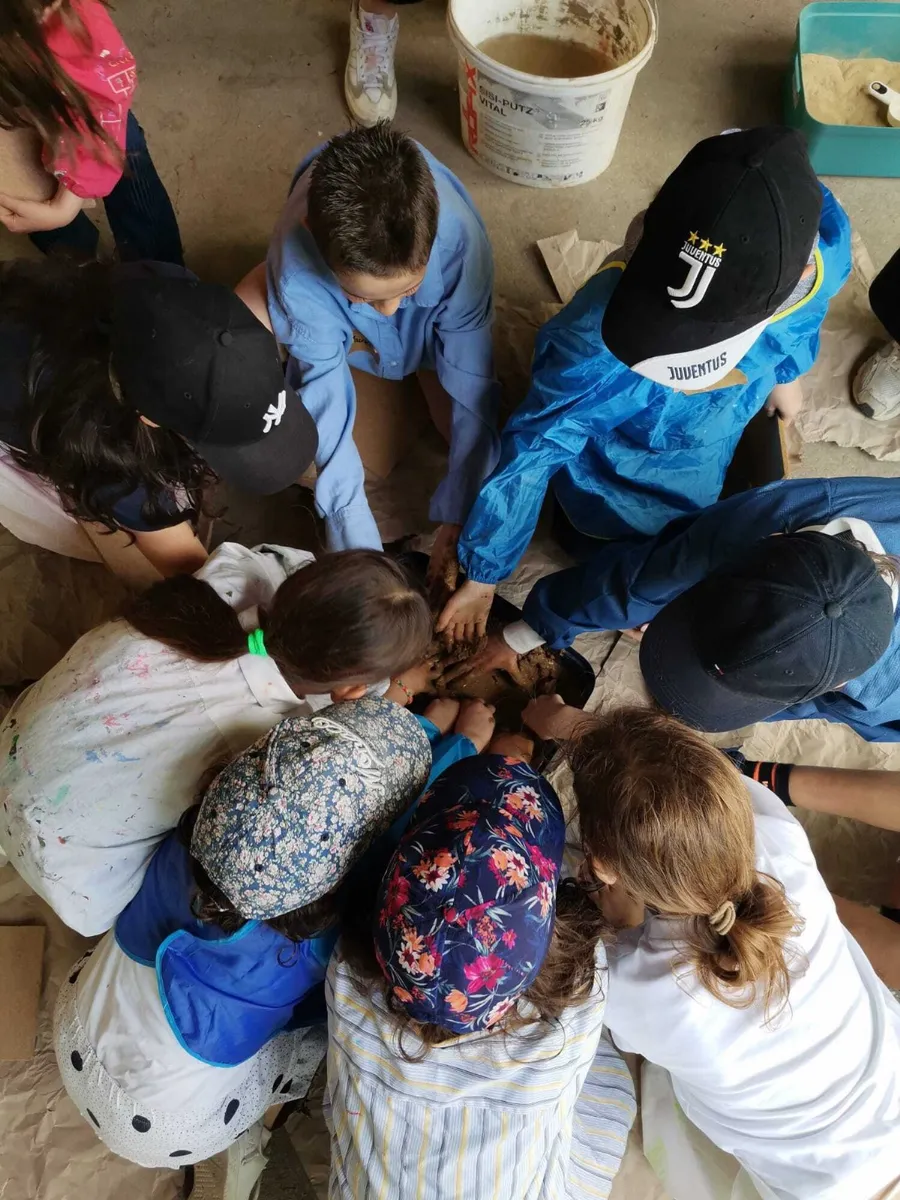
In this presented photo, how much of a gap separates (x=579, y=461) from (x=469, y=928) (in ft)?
2.48

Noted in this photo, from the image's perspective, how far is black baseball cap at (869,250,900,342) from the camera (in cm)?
145

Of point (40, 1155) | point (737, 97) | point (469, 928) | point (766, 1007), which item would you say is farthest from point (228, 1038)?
point (737, 97)

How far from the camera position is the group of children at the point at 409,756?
85cm

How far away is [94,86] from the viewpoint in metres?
1.03

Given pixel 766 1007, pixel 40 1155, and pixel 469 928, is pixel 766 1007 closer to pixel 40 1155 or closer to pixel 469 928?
pixel 469 928

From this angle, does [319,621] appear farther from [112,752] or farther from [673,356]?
[673,356]

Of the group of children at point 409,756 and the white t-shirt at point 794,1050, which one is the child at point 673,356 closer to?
the group of children at point 409,756

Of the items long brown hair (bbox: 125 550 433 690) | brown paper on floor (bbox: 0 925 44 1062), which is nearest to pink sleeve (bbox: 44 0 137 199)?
long brown hair (bbox: 125 550 433 690)

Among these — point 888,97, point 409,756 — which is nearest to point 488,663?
point 409,756

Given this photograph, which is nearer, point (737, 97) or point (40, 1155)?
point (40, 1155)

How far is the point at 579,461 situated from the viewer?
125cm

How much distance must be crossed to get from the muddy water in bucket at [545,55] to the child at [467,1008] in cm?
144

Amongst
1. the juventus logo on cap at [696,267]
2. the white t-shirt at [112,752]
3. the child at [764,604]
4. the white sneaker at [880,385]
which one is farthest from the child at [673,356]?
the white t-shirt at [112,752]

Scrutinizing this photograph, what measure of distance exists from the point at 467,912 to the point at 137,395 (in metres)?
0.68
